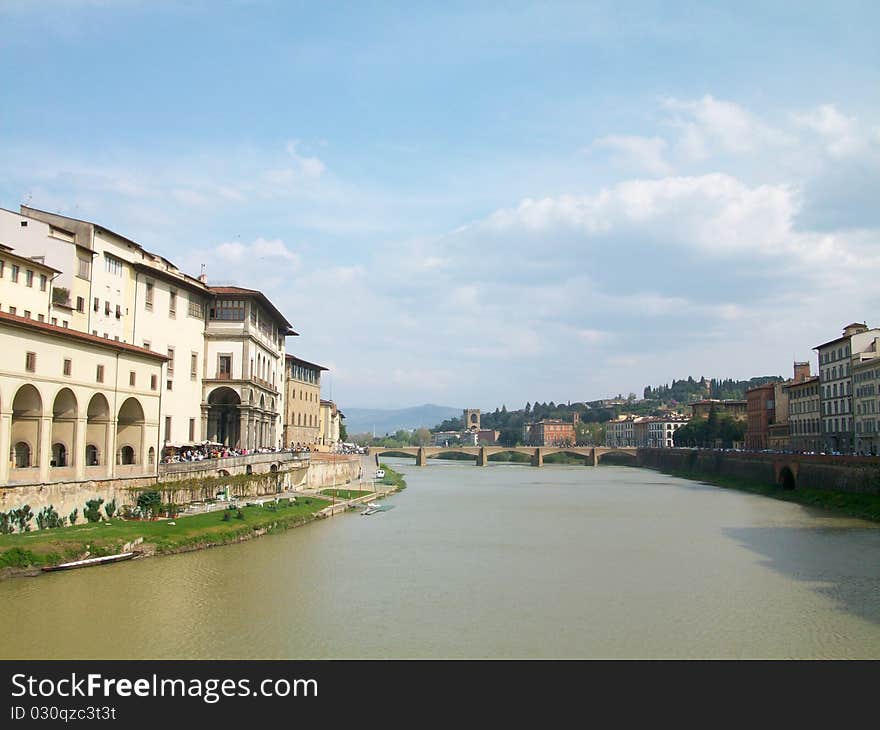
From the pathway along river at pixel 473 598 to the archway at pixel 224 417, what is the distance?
1552cm

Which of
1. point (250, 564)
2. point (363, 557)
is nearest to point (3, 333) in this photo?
point (250, 564)

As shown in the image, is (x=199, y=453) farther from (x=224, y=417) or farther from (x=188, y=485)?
(x=224, y=417)

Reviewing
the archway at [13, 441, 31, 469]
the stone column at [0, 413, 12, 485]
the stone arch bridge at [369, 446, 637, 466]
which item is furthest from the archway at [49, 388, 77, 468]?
the stone arch bridge at [369, 446, 637, 466]

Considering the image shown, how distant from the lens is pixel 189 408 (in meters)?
48.1

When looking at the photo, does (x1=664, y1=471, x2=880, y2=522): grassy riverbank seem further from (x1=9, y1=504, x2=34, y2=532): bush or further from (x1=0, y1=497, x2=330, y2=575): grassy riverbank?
(x1=9, y1=504, x2=34, y2=532): bush

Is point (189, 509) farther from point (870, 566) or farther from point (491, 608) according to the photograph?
point (870, 566)

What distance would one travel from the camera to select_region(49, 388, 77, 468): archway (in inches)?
1194

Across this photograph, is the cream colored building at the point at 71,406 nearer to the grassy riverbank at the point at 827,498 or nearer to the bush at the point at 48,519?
the bush at the point at 48,519

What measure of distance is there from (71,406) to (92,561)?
27.4 feet

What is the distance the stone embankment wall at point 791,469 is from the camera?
47469 millimetres

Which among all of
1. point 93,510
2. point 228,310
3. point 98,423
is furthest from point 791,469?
point 93,510

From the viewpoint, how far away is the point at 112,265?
134 ft

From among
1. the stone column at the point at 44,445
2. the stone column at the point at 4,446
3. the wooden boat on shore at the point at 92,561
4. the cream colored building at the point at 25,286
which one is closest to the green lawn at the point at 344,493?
the cream colored building at the point at 25,286
